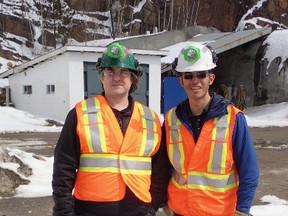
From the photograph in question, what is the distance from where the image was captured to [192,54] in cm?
247

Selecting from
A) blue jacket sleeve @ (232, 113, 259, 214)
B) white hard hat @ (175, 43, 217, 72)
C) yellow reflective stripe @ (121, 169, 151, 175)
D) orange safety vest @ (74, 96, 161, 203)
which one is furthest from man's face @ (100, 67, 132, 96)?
blue jacket sleeve @ (232, 113, 259, 214)

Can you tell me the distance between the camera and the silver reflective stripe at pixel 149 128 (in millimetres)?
2404

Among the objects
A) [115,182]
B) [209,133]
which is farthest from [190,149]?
[115,182]

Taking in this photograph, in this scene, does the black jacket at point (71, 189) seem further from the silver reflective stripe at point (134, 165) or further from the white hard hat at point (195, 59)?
the white hard hat at point (195, 59)

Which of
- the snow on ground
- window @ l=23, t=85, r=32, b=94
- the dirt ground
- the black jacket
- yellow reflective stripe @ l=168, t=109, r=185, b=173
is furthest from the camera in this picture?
window @ l=23, t=85, r=32, b=94

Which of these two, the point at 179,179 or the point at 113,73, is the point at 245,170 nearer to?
the point at 179,179

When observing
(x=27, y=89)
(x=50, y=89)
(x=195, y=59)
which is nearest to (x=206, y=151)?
(x=195, y=59)

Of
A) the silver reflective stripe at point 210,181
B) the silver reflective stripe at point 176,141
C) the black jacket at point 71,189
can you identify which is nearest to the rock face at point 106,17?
the silver reflective stripe at point 176,141

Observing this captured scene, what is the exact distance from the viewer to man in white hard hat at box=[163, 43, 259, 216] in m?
2.32

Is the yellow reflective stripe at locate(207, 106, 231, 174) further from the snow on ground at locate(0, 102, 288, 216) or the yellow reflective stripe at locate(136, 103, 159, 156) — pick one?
the snow on ground at locate(0, 102, 288, 216)

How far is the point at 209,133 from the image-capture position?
236 centimetres

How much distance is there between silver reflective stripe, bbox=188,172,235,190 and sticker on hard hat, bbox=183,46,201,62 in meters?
0.78

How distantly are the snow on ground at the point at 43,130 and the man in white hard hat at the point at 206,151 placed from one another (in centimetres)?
240

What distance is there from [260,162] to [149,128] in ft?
19.5
